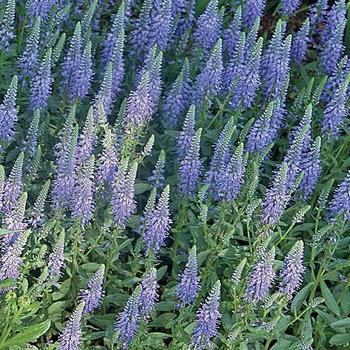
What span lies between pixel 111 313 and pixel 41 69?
Result: 5.15ft

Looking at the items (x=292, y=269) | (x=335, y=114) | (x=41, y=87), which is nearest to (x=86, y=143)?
(x=41, y=87)

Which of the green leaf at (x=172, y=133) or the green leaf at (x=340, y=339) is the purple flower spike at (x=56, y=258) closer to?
the green leaf at (x=172, y=133)

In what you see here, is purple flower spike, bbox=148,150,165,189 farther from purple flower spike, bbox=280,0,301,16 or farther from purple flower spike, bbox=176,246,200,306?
purple flower spike, bbox=280,0,301,16

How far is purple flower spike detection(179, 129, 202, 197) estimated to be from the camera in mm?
5188

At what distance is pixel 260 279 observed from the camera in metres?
4.75

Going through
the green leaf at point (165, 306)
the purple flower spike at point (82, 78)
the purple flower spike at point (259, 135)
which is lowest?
the green leaf at point (165, 306)

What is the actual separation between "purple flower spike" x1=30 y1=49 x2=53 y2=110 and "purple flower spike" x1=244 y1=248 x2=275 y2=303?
177cm

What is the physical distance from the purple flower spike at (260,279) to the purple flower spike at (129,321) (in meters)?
0.62

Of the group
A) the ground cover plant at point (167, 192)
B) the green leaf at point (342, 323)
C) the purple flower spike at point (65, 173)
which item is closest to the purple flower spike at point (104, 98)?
the ground cover plant at point (167, 192)

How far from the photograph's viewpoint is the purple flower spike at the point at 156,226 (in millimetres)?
4848

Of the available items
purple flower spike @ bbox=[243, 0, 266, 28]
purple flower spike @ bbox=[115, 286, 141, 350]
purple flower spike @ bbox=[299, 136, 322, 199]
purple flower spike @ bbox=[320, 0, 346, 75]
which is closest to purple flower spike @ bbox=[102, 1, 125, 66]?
purple flower spike @ bbox=[243, 0, 266, 28]

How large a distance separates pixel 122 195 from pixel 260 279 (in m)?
0.90

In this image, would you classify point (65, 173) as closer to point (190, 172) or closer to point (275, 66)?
point (190, 172)

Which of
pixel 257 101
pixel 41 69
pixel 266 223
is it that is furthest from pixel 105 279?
pixel 257 101
